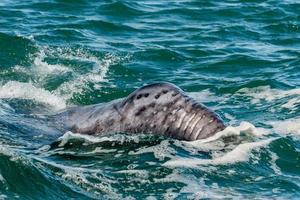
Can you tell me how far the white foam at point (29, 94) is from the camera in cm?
1666

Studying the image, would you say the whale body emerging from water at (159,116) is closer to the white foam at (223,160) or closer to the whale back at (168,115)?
the whale back at (168,115)

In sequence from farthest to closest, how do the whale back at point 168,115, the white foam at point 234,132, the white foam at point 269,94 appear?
the white foam at point 269,94, the whale back at point 168,115, the white foam at point 234,132

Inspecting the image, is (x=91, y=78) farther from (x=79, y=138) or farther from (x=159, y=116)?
(x=159, y=116)

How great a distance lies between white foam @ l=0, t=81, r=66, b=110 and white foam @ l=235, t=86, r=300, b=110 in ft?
13.5

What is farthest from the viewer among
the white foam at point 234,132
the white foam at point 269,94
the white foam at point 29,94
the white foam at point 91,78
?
the white foam at point 91,78

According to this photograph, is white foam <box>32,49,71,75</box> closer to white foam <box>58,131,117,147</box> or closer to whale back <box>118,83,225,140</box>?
white foam <box>58,131,117,147</box>

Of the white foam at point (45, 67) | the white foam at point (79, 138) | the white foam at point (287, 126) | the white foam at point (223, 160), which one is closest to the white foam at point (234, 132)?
the white foam at point (223, 160)

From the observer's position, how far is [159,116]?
12602 millimetres

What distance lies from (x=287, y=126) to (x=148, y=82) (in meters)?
4.81

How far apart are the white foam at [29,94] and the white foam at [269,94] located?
13.5ft

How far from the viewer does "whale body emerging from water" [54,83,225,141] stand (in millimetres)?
12281

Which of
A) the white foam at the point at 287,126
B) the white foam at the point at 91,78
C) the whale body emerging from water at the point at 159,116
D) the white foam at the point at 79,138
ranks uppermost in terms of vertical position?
the whale body emerging from water at the point at 159,116

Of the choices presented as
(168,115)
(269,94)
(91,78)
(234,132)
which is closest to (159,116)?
(168,115)

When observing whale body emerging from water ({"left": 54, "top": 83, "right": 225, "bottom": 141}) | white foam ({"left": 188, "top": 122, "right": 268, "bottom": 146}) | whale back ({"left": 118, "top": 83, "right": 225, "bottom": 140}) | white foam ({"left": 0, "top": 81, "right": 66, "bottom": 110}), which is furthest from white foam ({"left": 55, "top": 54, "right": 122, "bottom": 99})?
white foam ({"left": 188, "top": 122, "right": 268, "bottom": 146})
